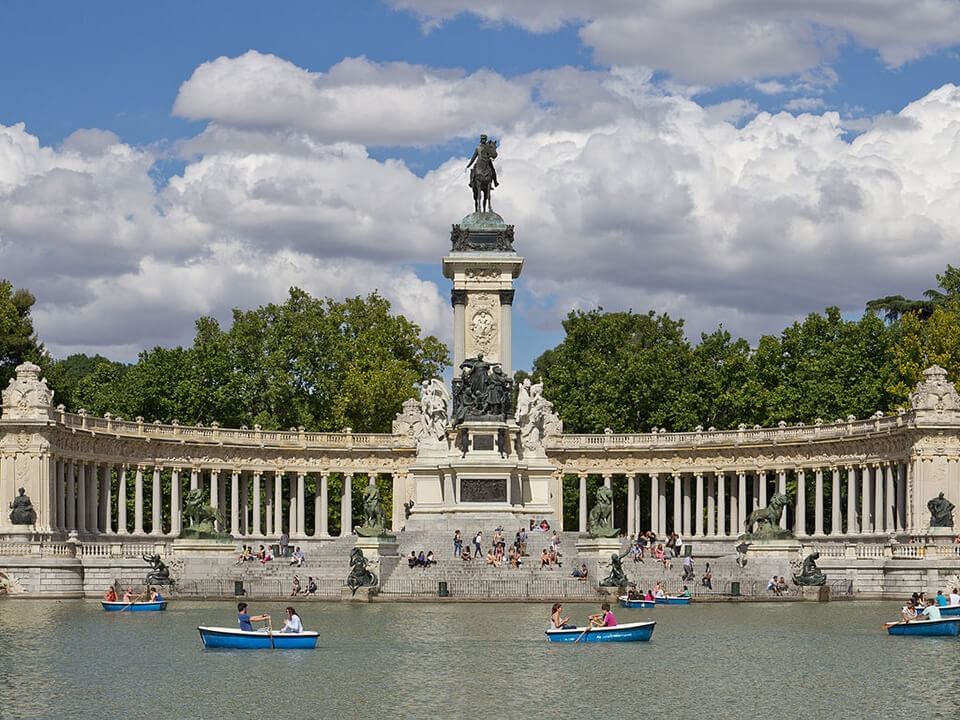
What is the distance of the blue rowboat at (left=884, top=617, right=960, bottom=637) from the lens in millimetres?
53344

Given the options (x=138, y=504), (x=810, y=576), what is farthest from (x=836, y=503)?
(x=138, y=504)

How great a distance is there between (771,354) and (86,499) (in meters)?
41.4

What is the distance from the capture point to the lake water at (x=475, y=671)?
37969 millimetres

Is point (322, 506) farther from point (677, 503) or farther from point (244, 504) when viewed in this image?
point (677, 503)

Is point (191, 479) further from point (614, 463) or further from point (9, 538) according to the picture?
point (614, 463)

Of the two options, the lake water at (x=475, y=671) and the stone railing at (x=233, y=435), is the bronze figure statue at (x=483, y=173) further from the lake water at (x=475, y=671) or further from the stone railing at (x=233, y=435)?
the lake water at (x=475, y=671)

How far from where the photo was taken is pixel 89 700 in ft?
128

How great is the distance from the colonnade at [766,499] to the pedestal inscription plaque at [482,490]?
13.7 meters

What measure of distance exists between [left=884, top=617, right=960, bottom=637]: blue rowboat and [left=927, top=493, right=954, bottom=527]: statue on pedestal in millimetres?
28239

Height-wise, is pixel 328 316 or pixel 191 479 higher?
pixel 328 316

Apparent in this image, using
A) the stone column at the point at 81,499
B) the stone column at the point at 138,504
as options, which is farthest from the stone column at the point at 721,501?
the stone column at the point at 81,499

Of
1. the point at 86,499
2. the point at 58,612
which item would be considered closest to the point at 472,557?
the point at 58,612

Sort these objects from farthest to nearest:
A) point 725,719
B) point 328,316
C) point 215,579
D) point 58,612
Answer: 1. point 328,316
2. point 215,579
3. point 58,612
4. point 725,719

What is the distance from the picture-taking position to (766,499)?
105 metres
